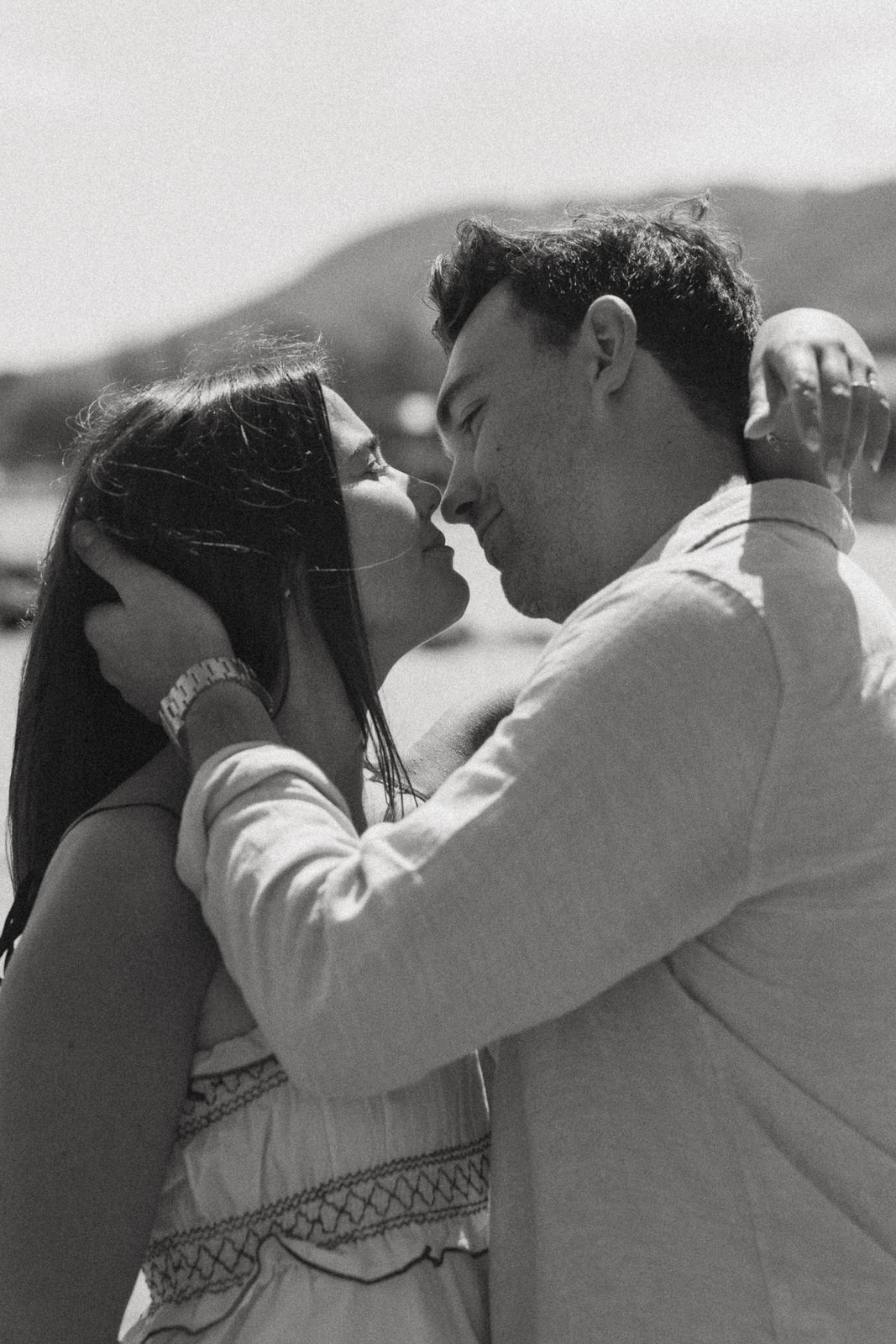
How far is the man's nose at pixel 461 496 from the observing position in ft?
8.35

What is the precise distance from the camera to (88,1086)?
72.3 inches

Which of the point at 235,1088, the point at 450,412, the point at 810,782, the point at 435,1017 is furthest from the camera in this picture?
the point at 450,412

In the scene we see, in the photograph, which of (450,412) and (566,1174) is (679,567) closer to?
(566,1174)

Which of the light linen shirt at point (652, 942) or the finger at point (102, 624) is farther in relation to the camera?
the finger at point (102, 624)

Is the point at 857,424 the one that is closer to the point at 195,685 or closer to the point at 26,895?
the point at 195,685

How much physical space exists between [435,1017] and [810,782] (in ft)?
1.49

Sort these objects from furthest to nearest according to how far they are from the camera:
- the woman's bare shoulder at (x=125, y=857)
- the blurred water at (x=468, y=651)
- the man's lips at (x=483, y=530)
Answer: the blurred water at (x=468, y=651) → the man's lips at (x=483, y=530) → the woman's bare shoulder at (x=125, y=857)

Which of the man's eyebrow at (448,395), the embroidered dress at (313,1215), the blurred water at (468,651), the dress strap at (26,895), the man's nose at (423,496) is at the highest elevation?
the man's eyebrow at (448,395)

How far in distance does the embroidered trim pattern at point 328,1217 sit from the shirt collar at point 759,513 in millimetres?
779

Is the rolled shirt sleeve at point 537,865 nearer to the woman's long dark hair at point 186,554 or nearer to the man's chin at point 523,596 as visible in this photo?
the woman's long dark hair at point 186,554

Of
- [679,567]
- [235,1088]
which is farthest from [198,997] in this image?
[679,567]

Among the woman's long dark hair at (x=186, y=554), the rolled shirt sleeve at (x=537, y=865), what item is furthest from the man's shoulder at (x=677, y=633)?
the woman's long dark hair at (x=186, y=554)

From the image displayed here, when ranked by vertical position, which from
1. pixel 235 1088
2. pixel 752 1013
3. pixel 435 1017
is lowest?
pixel 235 1088

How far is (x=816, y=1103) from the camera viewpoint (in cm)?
167
